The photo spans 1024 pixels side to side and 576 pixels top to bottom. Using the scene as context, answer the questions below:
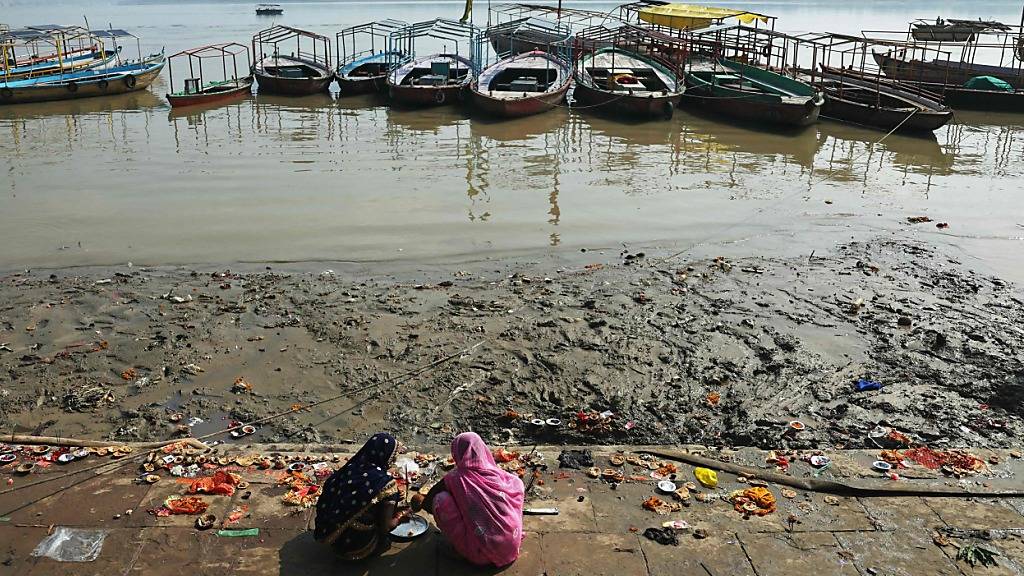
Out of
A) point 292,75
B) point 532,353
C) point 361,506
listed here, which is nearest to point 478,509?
point 361,506

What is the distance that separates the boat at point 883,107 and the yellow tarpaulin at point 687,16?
12.3 ft

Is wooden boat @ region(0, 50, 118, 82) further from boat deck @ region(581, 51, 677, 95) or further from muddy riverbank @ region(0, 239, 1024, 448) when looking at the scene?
muddy riverbank @ region(0, 239, 1024, 448)

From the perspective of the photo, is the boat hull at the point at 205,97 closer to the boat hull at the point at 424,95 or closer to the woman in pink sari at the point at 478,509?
the boat hull at the point at 424,95

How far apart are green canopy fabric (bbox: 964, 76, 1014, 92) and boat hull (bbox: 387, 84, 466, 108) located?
13854mm

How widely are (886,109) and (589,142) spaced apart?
275 inches

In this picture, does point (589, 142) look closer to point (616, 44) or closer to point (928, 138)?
point (928, 138)

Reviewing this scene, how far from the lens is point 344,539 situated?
146 inches

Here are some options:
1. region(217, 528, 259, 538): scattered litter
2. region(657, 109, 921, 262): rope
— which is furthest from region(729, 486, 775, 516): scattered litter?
region(657, 109, 921, 262): rope

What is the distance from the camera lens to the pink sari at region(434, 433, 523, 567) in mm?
3662

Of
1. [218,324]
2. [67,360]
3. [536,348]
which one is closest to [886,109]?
[536,348]

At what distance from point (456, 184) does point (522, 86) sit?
797 centimetres

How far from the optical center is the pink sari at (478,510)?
12.0ft

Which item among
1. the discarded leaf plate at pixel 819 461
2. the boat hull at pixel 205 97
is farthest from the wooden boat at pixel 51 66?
the discarded leaf plate at pixel 819 461

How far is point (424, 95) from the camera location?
66.6 ft
